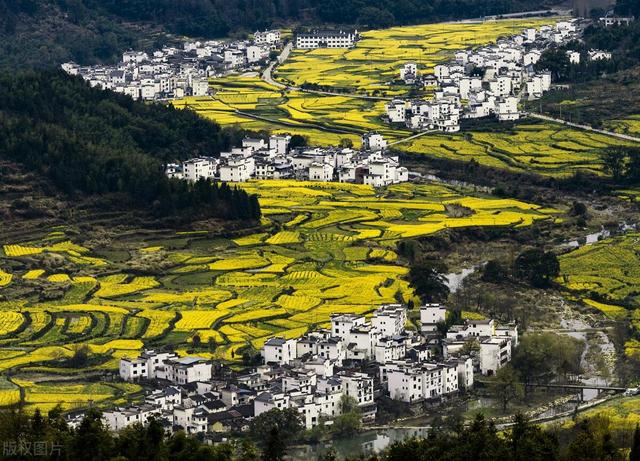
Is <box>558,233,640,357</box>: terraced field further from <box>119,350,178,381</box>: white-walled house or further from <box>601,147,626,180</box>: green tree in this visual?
<box>119,350,178,381</box>: white-walled house

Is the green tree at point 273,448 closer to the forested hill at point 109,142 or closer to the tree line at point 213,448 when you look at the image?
the tree line at point 213,448

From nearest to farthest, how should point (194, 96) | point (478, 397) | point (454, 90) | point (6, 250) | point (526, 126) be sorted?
1. point (478, 397)
2. point (6, 250)
3. point (526, 126)
4. point (454, 90)
5. point (194, 96)

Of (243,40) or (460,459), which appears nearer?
(460,459)

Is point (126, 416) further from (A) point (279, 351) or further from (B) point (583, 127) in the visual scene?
(B) point (583, 127)

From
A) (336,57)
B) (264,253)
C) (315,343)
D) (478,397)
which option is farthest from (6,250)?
(336,57)

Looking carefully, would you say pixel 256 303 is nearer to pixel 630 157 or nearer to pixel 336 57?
pixel 630 157

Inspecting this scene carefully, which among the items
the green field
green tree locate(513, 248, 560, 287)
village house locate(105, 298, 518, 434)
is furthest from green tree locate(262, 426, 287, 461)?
the green field

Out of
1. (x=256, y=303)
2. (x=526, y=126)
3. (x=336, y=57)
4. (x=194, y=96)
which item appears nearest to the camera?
(x=256, y=303)
